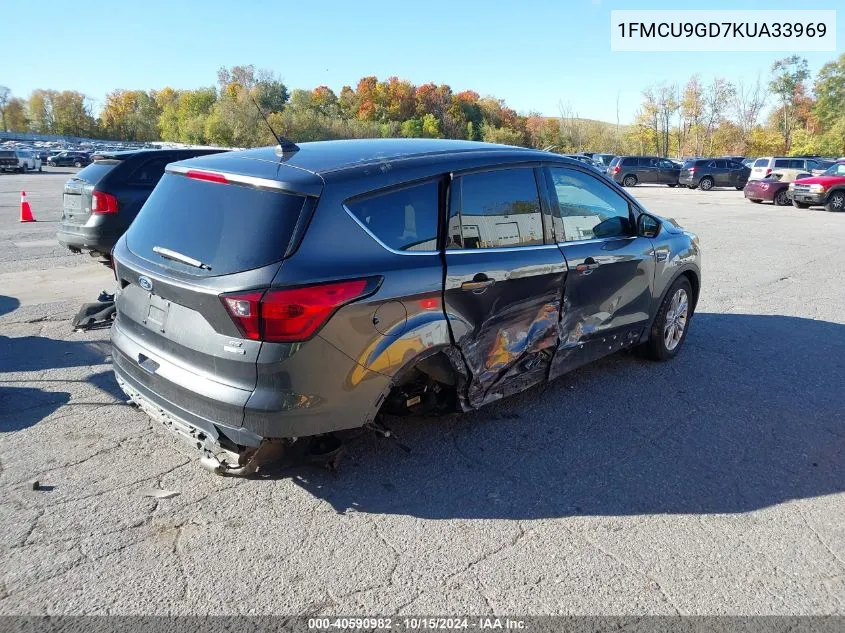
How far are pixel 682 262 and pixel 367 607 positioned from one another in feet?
13.6

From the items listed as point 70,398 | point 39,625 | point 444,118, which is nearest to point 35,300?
point 70,398

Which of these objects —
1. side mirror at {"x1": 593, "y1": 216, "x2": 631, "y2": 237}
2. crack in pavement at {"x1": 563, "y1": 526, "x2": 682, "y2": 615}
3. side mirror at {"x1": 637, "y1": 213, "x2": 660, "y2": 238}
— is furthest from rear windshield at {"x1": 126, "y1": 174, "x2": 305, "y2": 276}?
side mirror at {"x1": 637, "y1": 213, "x2": 660, "y2": 238}

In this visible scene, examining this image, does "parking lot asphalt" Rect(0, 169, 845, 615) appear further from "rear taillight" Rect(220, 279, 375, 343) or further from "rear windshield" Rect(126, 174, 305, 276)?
"rear windshield" Rect(126, 174, 305, 276)

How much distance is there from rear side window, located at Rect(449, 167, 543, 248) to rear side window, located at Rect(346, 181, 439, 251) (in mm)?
156

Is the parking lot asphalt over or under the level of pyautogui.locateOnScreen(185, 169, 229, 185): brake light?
under

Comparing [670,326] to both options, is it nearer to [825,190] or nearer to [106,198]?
[106,198]

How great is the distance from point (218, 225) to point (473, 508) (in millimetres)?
1965

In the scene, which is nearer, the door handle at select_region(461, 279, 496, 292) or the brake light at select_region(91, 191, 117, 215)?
the door handle at select_region(461, 279, 496, 292)

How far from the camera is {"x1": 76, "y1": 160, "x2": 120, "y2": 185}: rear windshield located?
7.57m

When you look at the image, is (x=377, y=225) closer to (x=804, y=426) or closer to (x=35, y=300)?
(x=804, y=426)

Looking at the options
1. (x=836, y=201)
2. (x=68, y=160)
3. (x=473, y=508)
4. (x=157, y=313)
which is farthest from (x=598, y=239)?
(x=68, y=160)

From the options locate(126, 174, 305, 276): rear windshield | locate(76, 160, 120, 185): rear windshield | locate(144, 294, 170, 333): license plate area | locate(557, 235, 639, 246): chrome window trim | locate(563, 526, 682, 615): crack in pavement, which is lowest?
locate(563, 526, 682, 615): crack in pavement

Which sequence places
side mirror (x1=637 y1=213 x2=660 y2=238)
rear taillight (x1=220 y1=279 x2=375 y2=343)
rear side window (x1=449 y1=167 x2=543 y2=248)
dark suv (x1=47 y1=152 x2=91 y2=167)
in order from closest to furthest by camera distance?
rear taillight (x1=220 y1=279 x2=375 y2=343) → rear side window (x1=449 y1=167 x2=543 y2=248) → side mirror (x1=637 y1=213 x2=660 y2=238) → dark suv (x1=47 y1=152 x2=91 y2=167)

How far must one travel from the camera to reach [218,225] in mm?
3125
